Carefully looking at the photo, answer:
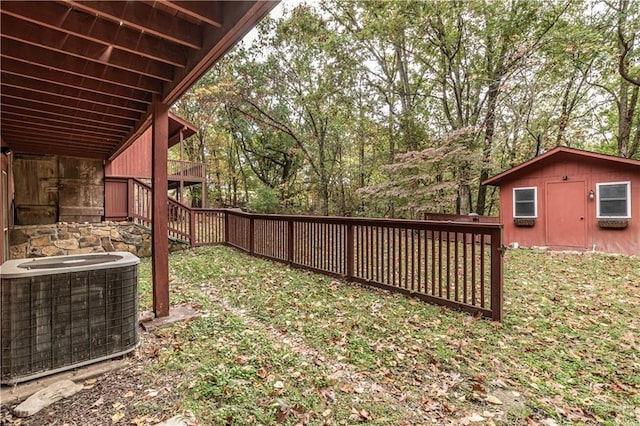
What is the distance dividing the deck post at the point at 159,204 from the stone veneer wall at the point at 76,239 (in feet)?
13.7

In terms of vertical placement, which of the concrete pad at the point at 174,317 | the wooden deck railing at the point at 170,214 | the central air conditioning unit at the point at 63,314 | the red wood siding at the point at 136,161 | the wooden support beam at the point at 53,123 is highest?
the red wood siding at the point at 136,161

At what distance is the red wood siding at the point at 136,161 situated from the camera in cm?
888

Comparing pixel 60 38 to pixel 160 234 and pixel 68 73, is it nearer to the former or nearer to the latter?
pixel 68 73

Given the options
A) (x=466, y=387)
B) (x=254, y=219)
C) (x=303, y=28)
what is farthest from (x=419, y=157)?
(x=466, y=387)

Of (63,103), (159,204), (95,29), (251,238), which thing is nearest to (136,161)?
(251,238)

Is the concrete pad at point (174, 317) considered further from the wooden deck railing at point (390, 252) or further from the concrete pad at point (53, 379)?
the wooden deck railing at point (390, 252)

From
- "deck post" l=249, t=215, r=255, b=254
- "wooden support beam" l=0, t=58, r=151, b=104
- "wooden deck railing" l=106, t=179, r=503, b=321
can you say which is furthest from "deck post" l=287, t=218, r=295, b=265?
"wooden support beam" l=0, t=58, r=151, b=104

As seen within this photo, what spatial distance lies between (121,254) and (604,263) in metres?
8.49

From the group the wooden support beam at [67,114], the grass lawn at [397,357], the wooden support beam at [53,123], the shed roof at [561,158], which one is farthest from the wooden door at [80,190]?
the shed roof at [561,158]

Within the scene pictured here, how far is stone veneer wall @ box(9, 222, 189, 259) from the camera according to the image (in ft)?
18.1

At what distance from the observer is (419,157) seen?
9.40 m

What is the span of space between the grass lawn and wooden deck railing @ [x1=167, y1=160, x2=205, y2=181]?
9.72 meters

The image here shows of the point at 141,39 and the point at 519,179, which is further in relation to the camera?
the point at 519,179

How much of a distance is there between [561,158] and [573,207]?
1361 mm
